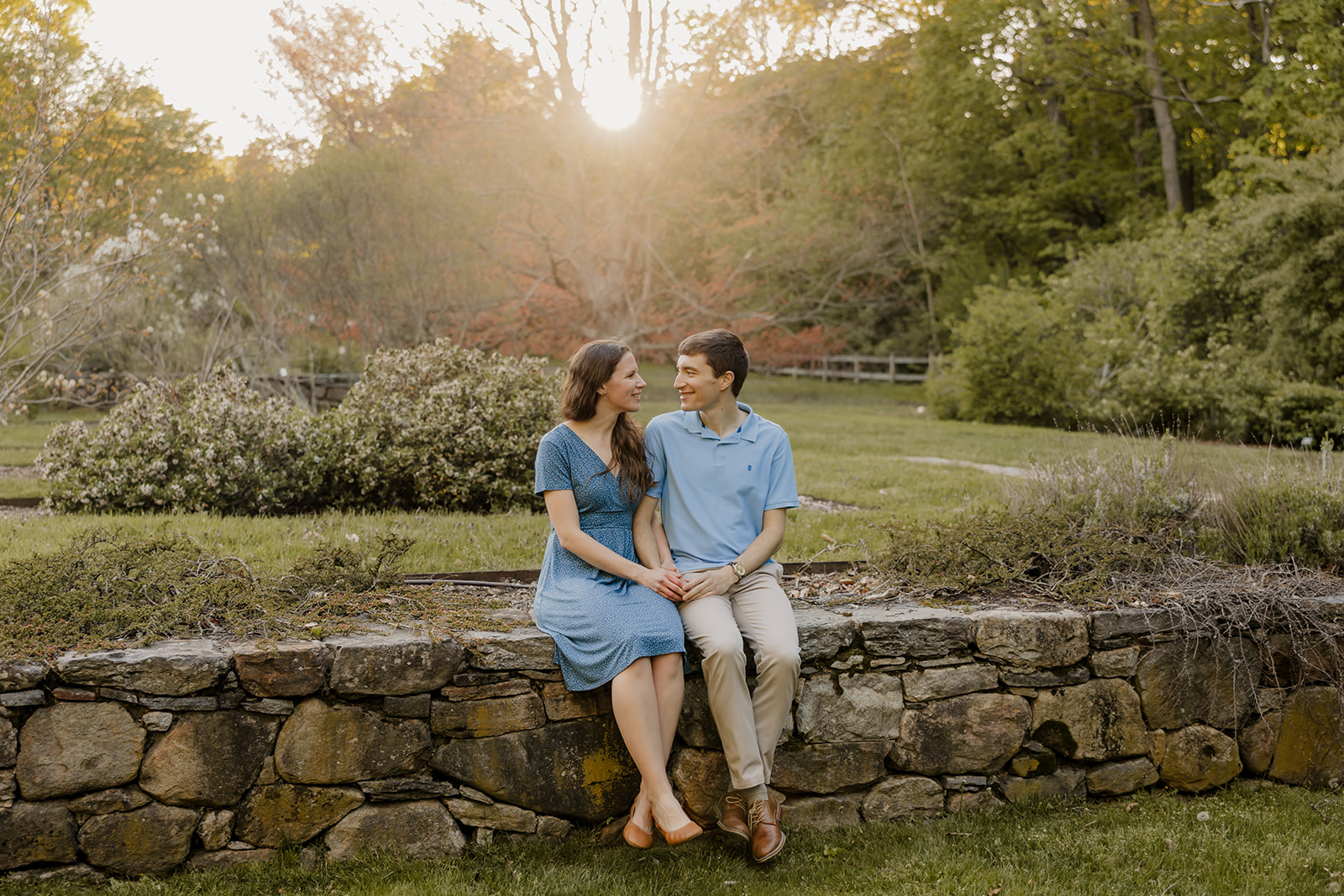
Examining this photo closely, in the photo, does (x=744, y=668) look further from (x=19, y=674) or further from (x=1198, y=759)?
(x=19, y=674)

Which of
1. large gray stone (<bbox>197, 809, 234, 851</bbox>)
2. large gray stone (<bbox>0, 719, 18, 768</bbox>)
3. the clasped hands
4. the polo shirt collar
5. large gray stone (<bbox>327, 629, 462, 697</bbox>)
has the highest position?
the polo shirt collar

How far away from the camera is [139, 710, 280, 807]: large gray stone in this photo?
2.83 meters

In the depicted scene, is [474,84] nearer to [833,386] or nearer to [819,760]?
[833,386]

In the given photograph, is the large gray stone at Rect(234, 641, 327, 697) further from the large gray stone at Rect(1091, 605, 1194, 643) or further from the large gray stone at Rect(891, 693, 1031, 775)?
the large gray stone at Rect(1091, 605, 1194, 643)

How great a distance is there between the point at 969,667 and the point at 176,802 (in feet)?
8.39

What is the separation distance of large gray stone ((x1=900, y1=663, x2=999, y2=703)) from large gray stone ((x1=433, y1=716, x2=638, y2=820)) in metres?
1.01

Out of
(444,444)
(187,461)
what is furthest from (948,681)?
(187,461)

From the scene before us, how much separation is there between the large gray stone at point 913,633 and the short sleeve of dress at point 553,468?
1.11m

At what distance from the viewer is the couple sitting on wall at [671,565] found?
2.99m

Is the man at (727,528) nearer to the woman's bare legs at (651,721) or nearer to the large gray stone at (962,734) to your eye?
the woman's bare legs at (651,721)

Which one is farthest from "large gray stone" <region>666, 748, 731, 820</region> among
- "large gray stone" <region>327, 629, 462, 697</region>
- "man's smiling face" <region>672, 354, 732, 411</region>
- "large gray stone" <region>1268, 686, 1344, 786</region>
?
"large gray stone" <region>1268, 686, 1344, 786</region>

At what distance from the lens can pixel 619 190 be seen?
16.2 metres

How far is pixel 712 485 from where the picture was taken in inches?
136

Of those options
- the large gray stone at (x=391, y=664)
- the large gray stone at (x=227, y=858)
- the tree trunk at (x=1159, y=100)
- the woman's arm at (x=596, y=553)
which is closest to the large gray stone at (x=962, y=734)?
the woman's arm at (x=596, y=553)
